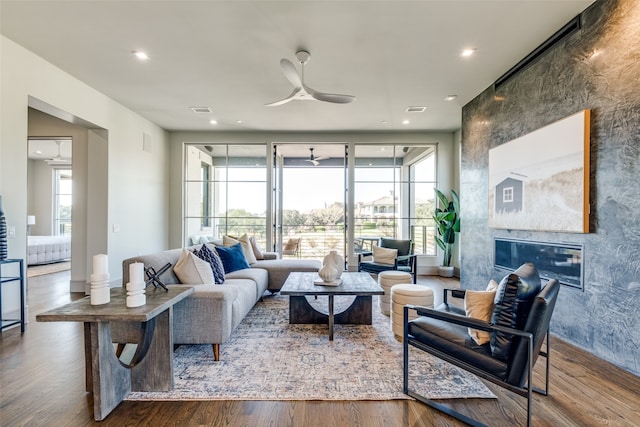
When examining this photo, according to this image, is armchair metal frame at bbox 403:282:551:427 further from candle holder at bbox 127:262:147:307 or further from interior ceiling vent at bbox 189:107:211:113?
interior ceiling vent at bbox 189:107:211:113

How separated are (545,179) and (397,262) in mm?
2478

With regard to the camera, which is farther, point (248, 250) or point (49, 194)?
point (49, 194)

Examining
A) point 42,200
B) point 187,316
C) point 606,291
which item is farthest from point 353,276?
point 42,200

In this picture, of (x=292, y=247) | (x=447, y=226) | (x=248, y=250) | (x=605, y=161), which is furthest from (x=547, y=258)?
(x=292, y=247)

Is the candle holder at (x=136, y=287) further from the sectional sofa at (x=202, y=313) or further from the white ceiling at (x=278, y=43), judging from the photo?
the white ceiling at (x=278, y=43)


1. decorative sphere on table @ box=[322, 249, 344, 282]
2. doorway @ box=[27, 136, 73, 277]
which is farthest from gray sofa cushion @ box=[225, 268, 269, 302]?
doorway @ box=[27, 136, 73, 277]

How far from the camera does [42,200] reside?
9.79 meters

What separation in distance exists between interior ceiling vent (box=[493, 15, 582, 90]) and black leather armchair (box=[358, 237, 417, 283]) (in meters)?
2.82

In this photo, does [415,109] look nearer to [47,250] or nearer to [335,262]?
[335,262]

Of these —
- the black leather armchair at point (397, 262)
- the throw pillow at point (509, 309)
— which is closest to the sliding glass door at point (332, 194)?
the black leather armchair at point (397, 262)

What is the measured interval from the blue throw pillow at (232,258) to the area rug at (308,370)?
1096mm

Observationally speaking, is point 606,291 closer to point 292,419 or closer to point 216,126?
point 292,419

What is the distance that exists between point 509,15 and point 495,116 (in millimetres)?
1620

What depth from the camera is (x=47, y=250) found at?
7.59m
